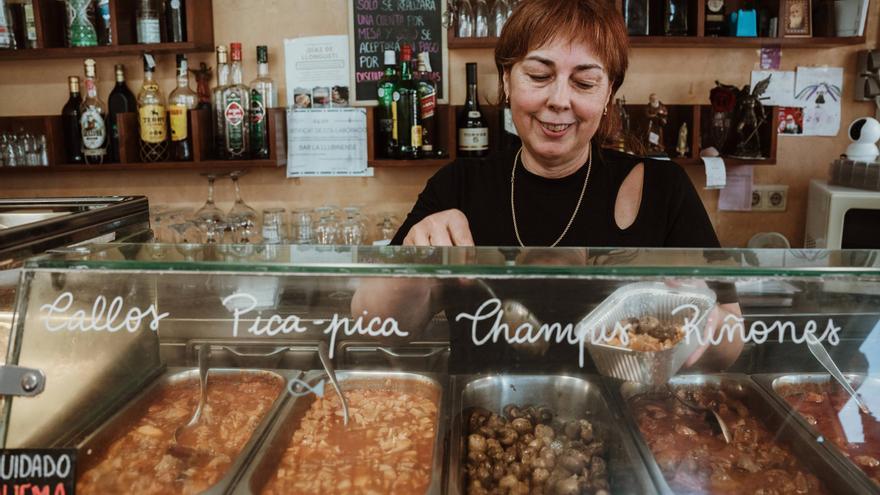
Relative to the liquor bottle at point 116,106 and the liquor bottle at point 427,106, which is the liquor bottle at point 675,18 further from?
the liquor bottle at point 116,106

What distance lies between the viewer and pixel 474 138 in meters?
2.94

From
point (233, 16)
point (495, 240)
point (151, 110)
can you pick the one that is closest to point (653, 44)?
point (495, 240)

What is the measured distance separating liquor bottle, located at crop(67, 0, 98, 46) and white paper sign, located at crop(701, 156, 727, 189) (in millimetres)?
2755

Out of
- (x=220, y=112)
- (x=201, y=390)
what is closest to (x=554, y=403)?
(x=201, y=390)

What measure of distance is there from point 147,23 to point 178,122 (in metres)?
0.44

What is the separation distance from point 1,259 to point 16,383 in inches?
8.9

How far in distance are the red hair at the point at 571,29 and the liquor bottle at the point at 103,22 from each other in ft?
7.23

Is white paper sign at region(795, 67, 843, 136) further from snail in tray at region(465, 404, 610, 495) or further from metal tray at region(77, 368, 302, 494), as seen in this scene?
metal tray at region(77, 368, 302, 494)

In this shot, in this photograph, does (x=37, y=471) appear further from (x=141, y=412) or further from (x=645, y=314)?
(x=645, y=314)

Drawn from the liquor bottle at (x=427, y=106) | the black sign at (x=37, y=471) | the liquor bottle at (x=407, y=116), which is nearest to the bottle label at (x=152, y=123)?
the liquor bottle at (x=407, y=116)

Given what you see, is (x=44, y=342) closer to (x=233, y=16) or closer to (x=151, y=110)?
(x=151, y=110)

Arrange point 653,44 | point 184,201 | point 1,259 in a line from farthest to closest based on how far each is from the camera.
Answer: point 184,201, point 653,44, point 1,259

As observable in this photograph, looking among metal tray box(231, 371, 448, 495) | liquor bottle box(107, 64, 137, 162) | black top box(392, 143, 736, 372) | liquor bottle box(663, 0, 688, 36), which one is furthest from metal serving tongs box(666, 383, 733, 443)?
liquor bottle box(107, 64, 137, 162)

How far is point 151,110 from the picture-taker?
9.95 feet
